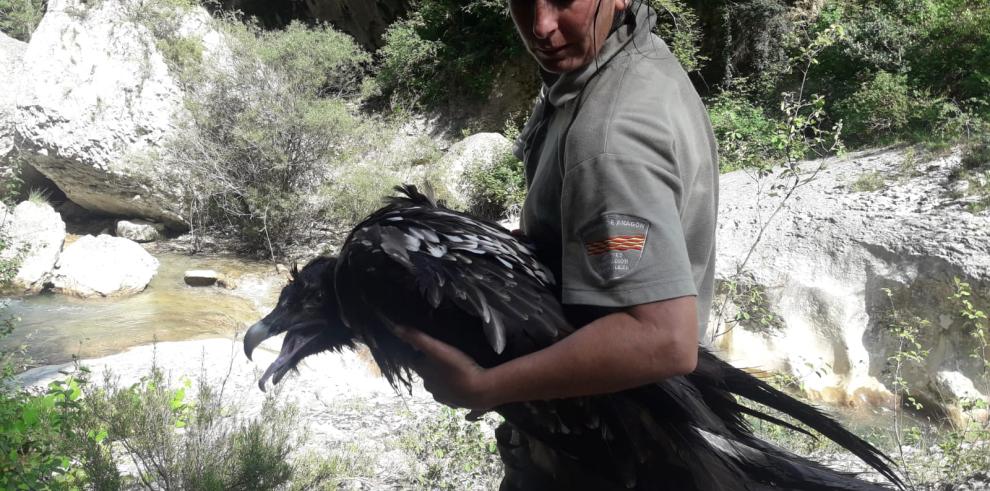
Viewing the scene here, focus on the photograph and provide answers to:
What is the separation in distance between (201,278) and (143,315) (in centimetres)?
135

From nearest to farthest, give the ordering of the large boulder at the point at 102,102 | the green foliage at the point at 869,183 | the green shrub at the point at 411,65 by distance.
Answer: the green foliage at the point at 869,183
the large boulder at the point at 102,102
the green shrub at the point at 411,65

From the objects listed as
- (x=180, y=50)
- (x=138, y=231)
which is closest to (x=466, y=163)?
(x=180, y=50)

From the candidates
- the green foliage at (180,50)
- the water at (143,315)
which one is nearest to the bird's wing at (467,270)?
the water at (143,315)

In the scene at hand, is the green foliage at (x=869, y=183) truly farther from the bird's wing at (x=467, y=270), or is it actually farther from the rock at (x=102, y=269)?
the rock at (x=102, y=269)

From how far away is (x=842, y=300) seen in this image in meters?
6.93

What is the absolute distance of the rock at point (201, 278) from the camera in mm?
10805

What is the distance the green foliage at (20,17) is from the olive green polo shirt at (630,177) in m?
21.4

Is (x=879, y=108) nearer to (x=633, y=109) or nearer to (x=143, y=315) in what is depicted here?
(x=633, y=109)

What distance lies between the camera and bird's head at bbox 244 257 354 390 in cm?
135

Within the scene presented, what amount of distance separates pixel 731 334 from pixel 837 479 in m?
5.79

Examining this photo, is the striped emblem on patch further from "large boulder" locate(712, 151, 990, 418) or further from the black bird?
"large boulder" locate(712, 151, 990, 418)

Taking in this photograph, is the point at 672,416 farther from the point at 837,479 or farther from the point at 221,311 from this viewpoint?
the point at 221,311

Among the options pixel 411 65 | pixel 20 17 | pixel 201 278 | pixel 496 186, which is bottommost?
pixel 201 278

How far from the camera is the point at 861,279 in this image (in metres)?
6.92
